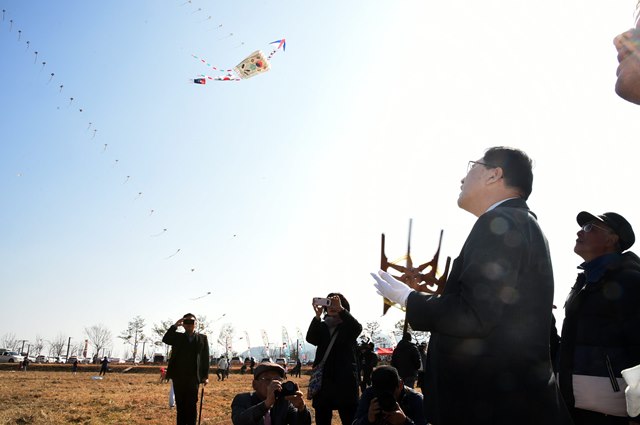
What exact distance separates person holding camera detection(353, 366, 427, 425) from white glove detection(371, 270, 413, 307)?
213 centimetres

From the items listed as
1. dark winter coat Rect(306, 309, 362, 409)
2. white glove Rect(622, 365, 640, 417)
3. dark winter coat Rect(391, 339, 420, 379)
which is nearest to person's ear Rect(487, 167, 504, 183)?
white glove Rect(622, 365, 640, 417)

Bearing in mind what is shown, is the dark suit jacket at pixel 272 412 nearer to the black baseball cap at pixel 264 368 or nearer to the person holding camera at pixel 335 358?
the black baseball cap at pixel 264 368

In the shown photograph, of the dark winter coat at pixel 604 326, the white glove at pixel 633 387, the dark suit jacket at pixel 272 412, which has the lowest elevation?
the dark suit jacket at pixel 272 412

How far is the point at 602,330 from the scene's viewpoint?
3.16 metres

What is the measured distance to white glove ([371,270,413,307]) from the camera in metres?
2.13

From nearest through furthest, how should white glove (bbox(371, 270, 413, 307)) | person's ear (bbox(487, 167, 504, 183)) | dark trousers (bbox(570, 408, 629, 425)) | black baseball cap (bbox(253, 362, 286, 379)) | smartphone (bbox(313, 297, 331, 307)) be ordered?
1. white glove (bbox(371, 270, 413, 307))
2. person's ear (bbox(487, 167, 504, 183))
3. dark trousers (bbox(570, 408, 629, 425))
4. black baseball cap (bbox(253, 362, 286, 379))
5. smartphone (bbox(313, 297, 331, 307))

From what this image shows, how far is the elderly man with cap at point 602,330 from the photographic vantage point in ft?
9.65

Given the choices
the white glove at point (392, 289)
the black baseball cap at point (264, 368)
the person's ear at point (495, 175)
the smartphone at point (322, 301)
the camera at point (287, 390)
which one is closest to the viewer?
the white glove at point (392, 289)

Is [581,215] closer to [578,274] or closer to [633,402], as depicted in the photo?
[578,274]

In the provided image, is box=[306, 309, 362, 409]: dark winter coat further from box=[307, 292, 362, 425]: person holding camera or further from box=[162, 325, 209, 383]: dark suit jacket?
box=[162, 325, 209, 383]: dark suit jacket

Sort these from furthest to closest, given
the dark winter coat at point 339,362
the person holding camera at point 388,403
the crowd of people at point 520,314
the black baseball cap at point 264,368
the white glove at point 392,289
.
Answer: the dark winter coat at point 339,362 → the black baseball cap at point 264,368 → the person holding camera at point 388,403 → the white glove at point 392,289 → the crowd of people at point 520,314

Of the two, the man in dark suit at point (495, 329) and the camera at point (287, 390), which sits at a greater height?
the man in dark suit at point (495, 329)

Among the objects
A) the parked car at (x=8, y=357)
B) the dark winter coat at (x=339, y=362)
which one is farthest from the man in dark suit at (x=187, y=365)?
the parked car at (x=8, y=357)

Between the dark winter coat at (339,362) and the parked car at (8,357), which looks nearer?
the dark winter coat at (339,362)
